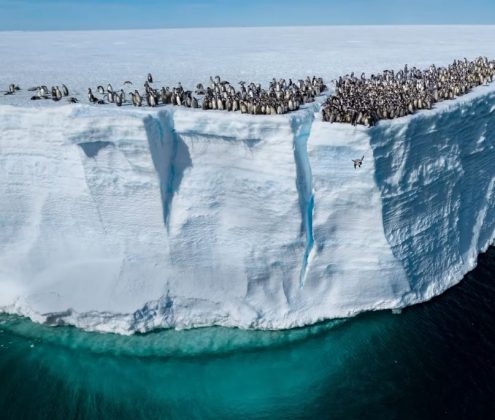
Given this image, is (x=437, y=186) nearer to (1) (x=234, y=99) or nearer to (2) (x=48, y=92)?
(1) (x=234, y=99)

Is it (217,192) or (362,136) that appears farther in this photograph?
(217,192)

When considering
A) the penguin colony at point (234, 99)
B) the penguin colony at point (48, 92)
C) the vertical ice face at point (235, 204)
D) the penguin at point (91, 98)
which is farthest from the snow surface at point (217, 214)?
the penguin at point (91, 98)

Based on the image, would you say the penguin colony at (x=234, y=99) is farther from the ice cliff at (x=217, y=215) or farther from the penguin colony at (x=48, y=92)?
the penguin colony at (x=48, y=92)

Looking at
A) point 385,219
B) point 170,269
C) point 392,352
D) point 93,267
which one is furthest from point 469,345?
point 93,267

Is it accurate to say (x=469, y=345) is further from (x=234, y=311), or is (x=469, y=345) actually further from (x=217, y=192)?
(x=217, y=192)

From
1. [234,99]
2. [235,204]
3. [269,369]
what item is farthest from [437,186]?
[269,369]

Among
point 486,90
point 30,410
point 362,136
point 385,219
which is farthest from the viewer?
point 486,90
